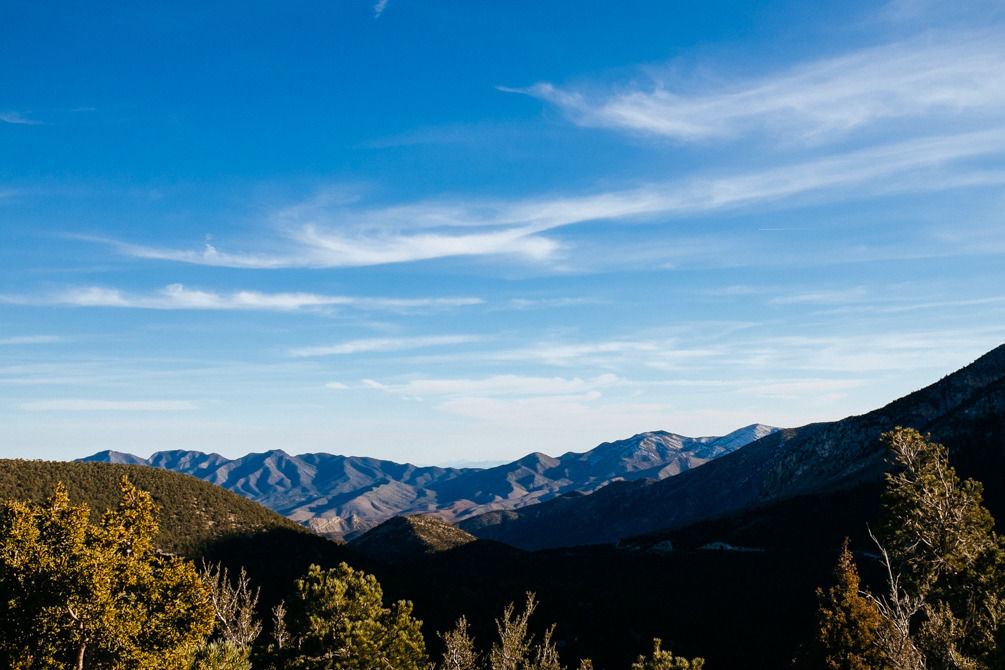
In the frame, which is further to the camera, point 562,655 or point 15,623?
point 562,655

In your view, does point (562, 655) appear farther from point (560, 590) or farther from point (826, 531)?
point (826, 531)

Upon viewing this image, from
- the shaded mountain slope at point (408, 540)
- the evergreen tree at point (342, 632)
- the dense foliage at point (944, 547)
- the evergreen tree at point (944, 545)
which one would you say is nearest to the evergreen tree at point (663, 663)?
the dense foliage at point (944, 547)

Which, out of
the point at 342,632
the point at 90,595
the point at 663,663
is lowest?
the point at 663,663

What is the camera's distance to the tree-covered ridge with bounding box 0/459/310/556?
90812 mm

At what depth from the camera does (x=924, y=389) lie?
164m

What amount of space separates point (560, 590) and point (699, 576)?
30541 millimetres

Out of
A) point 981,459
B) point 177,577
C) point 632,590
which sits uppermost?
point 177,577

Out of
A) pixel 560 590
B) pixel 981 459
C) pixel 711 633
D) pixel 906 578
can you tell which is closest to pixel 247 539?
pixel 560 590

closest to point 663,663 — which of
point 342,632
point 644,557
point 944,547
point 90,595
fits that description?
point 342,632

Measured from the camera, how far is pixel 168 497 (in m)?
105

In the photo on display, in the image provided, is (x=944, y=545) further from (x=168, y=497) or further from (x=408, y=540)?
(x=408, y=540)

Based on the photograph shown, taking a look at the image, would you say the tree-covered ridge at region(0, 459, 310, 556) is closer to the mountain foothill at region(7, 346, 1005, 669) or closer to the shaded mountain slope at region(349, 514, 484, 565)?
the mountain foothill at region(7, 346, 1005, 669)

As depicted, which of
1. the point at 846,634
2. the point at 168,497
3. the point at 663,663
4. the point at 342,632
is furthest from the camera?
the point at 168,497

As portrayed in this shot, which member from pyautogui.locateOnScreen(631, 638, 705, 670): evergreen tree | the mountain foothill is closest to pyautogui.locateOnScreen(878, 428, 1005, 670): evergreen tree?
pyautogui.locateOnScreen(631, 638, 705, 670): evergreen tree
